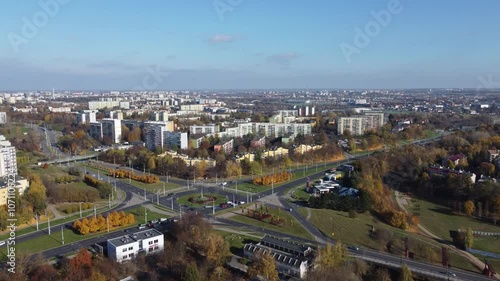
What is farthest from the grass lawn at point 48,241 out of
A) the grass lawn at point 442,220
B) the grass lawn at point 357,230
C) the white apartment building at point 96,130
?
the white apartment building at point 96,130

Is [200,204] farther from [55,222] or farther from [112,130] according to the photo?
[112,130]

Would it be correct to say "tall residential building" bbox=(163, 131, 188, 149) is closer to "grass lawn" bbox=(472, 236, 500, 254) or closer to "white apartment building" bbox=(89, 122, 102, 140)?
"white apartment building" bbox=(89, 122, 102, 140)

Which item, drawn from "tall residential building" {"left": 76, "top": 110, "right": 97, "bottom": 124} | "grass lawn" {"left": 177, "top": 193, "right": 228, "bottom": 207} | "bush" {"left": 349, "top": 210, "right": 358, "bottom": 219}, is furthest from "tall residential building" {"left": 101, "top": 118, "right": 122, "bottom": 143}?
"bush" {"left": 349, "top": 210, "right": 358, "bottom": 219}

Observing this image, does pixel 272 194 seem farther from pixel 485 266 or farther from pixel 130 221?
pixel 485 266

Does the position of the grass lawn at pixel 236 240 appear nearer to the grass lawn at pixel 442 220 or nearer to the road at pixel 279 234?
the road at pixel 279 234

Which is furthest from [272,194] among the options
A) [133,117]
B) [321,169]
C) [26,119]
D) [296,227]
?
[26,119]
